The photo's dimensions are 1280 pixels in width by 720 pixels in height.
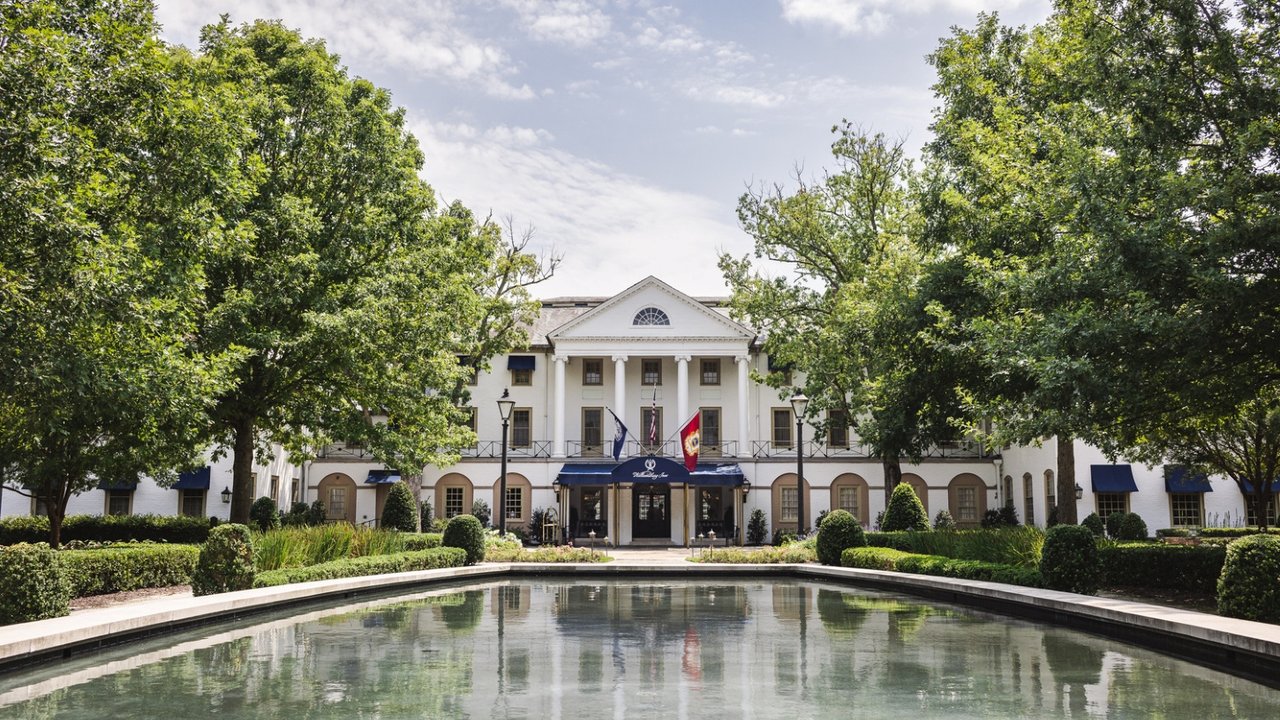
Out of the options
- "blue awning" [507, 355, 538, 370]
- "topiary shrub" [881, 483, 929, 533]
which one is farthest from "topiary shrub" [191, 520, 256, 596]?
"blue awning" [507, 355, 538, 370]

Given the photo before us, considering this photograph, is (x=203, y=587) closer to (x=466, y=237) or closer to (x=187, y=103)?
(x=187, y=103)

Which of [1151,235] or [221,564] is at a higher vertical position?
[1151,235]

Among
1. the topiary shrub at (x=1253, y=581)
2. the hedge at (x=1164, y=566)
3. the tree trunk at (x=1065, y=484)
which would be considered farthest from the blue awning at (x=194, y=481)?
the topiary shrub at (x=1253, y=581)

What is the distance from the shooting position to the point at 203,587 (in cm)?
1494

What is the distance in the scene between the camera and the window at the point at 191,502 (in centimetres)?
3419

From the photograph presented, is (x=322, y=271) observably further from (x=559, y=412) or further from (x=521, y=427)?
(x=521, y=427)

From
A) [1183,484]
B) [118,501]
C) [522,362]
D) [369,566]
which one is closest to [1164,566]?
[369,566]

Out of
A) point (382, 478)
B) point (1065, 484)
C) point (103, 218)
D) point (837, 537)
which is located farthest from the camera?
point (382, 478)

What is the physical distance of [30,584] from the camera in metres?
11.1

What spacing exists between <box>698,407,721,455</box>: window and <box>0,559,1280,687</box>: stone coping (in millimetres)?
21384

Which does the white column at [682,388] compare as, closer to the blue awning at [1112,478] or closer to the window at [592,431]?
the window at [592,431]

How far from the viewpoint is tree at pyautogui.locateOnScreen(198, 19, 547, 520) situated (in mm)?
18859

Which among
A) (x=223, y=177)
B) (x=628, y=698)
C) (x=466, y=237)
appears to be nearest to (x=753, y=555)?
(x=466, y=237)

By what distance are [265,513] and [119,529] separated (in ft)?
29.2
